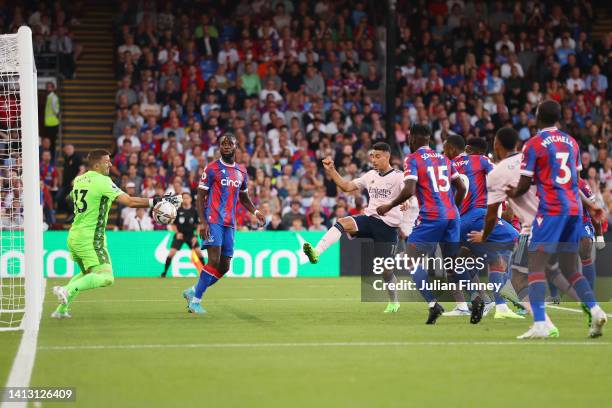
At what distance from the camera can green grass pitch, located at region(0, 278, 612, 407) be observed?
6.92 metres

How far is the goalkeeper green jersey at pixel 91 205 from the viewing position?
12.4 metres

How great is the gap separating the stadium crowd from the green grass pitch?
11.3m

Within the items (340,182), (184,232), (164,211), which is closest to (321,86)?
(184,232)

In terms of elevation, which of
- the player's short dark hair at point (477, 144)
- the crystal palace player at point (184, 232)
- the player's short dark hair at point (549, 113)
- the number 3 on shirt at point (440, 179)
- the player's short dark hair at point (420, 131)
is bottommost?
the crystal palace player at point (184, 232)

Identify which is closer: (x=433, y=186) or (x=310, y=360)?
(x=310, y=360)

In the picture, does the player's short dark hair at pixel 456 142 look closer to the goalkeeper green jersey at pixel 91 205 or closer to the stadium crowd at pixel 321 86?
the goalkeeper green jersey at pixel 91 205

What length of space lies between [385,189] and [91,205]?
3.81 m

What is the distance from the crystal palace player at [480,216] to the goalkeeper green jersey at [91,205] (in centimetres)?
426

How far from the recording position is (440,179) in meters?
12.2

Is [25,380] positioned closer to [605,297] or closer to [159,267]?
[605,297]

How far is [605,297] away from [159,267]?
10.3 meters

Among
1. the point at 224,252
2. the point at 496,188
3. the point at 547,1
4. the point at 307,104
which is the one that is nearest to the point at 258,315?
the point at 224,252

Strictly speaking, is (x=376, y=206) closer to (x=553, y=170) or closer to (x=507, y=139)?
(x=507, y=139)

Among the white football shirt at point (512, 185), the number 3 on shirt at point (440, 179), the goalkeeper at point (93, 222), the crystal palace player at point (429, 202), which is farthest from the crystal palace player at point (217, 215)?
the white football shirt at point (512, 185)
